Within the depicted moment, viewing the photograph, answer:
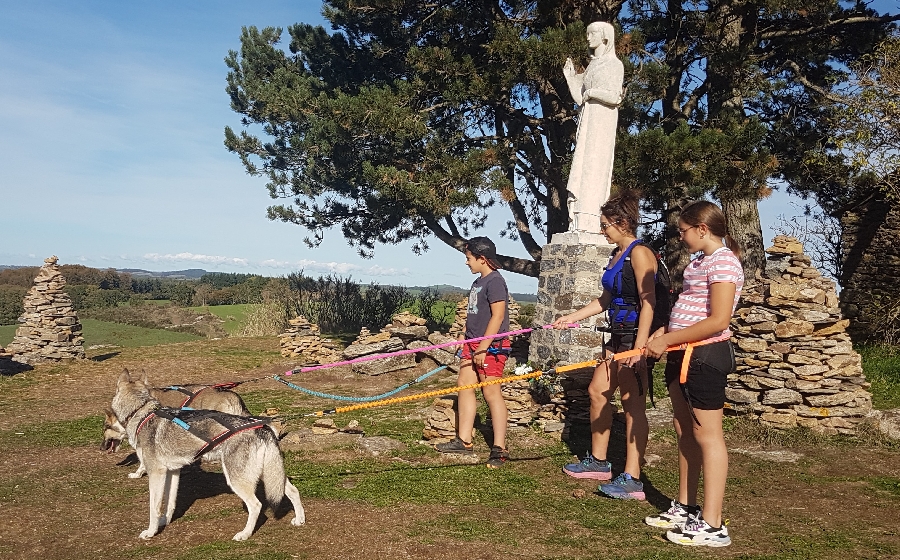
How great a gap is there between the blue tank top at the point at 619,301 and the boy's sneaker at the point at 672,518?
4.50 feet

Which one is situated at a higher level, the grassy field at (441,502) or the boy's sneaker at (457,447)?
the boy's sneaker at (457,447)

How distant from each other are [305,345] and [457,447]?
9.38 metres

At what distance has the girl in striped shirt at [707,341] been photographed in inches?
155

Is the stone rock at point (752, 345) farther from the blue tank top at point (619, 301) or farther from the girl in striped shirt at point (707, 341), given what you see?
the girl in striped shirt at point (707, 341)

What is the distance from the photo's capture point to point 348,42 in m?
18.0

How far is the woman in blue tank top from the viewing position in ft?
16.1

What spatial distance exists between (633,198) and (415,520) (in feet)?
9.72

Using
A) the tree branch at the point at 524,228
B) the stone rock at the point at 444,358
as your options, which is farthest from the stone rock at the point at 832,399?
the tree branch at the point at 524,228

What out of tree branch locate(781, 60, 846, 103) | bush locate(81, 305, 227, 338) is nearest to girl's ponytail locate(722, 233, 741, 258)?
tree branch locate(781, 60, 846, 103)

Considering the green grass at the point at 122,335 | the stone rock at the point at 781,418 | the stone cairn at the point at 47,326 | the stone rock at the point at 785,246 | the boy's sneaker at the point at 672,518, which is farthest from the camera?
the green grass at the point at 122,335

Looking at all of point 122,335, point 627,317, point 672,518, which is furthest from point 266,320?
point 672,518

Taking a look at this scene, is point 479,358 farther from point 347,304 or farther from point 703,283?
point 347,304

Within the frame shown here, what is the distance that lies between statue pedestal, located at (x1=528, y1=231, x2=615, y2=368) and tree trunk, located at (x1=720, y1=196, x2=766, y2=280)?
544 cm

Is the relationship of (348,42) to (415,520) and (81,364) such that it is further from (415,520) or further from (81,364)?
(415,520)
